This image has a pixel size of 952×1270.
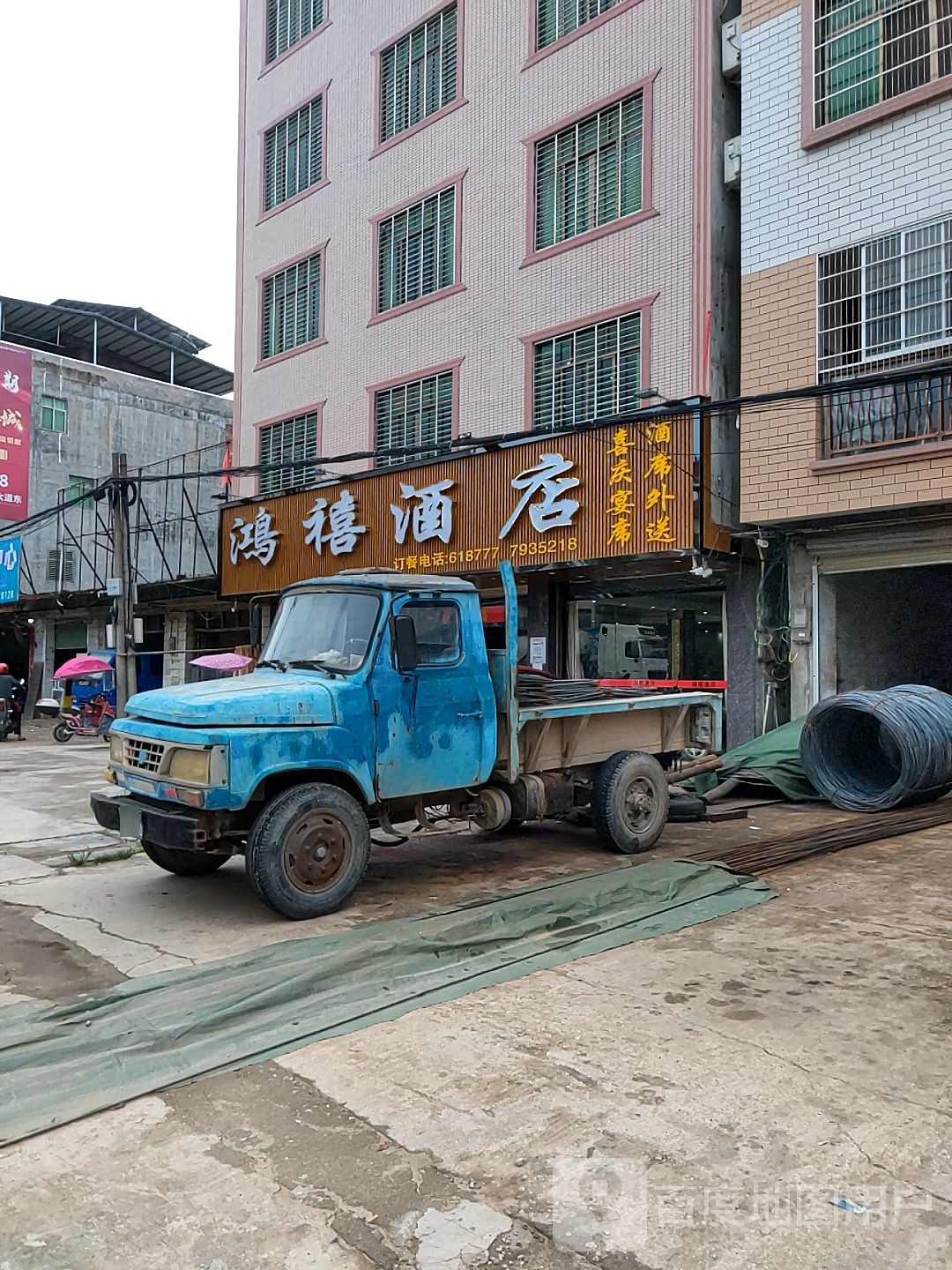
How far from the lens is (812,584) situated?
13.8 metres

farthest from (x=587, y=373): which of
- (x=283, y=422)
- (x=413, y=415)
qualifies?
(x=283, y=422)

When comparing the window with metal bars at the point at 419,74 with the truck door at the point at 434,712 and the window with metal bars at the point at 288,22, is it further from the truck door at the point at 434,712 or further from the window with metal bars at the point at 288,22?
the truck door at the point at 434,712

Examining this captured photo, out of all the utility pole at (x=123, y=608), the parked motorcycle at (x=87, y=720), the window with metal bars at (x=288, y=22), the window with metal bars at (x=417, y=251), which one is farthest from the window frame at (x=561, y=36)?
the parked motorcycle at (x=87, y=720)

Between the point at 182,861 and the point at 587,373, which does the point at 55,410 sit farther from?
the point at 182,861

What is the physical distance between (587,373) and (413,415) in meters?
4.08

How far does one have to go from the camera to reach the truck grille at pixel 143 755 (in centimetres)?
677

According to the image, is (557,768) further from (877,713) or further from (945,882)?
(877,713)

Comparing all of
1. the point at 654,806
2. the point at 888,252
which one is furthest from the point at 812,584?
the point at 654,806

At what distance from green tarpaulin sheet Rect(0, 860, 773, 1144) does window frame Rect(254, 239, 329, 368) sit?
16246 millimetres

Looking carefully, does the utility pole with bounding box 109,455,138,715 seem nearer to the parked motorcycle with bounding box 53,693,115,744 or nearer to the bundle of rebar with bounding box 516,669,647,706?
the bundle of rebar with bounding box 516,669,647,706

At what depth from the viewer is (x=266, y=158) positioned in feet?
74.4

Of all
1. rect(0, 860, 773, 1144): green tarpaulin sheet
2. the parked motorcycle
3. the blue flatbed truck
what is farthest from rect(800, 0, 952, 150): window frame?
the parked motorcycle

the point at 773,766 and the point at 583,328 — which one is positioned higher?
the point at 583,328

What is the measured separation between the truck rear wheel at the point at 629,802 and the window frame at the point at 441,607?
2.04m
